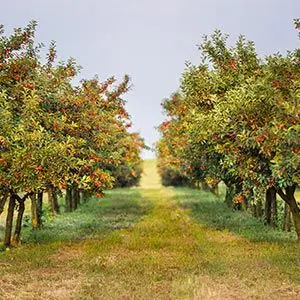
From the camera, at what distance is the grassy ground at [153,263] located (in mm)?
15273

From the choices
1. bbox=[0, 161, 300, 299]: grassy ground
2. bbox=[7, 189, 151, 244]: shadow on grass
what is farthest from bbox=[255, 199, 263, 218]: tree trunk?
bbox=[7, 189, 151, 244]: shadow on grass

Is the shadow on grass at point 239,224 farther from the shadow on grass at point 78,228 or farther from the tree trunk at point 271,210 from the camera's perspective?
the shadow on grass at point 78,228

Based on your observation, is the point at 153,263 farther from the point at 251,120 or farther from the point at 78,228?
the point at 78,228

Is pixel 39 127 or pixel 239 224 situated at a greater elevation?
pixel 39 127

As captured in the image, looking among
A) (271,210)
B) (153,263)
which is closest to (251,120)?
(153,263)

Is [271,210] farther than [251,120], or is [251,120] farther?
[271,210]

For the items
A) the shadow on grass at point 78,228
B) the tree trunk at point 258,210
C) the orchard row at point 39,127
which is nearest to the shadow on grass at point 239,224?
the tree trunk at point 258,210

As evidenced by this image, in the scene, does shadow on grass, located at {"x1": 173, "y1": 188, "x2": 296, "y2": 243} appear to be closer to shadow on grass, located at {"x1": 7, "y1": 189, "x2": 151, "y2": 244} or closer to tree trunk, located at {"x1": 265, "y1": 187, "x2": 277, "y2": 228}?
tree trunk, located at {"x1": 265, "y1": 187, "x2": 277, "y2": 228}

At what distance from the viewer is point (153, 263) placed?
20.2m

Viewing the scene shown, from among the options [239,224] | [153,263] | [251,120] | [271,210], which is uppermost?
[251,120]

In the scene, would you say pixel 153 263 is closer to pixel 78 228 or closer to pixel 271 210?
pixel 78 228

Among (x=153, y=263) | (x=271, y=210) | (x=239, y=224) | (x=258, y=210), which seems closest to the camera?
(x=153, y=263)

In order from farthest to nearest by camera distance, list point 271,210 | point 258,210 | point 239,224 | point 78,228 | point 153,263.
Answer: point 258,210
point 239,224
point 271,210
point 78,228
point 153,263

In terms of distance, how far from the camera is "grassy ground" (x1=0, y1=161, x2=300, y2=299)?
15273 millimetres
